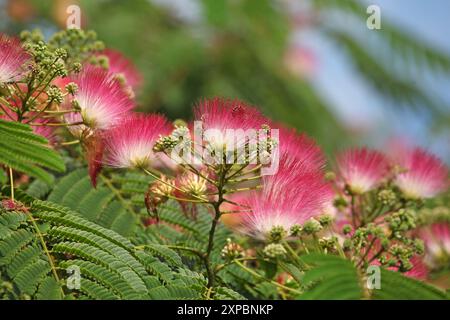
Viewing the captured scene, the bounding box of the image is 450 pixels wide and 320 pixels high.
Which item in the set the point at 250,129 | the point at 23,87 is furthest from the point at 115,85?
the point at 250,129

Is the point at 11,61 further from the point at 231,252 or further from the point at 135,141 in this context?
the point at 231,252

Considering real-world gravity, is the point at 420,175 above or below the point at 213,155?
above

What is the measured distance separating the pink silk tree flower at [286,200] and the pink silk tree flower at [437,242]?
2.91ft

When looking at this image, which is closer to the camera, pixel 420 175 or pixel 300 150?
pixel 300 150

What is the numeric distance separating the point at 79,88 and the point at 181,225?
485 mm

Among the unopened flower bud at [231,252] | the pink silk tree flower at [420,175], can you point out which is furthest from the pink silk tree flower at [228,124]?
the pink silk tree flower at [420,175]

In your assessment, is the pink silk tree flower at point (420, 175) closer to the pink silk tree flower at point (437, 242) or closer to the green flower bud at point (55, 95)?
the pink silk tree flower at point (437, 242)

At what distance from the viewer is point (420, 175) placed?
2.30 metres

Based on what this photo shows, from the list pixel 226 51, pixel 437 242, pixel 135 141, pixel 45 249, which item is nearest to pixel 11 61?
pixel 135 141

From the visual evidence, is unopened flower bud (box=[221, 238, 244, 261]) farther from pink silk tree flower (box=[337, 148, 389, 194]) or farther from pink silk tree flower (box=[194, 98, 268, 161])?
pink silk tree flower (box=[337, 148, 389, 194])

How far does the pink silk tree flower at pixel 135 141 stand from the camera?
6.17 ft

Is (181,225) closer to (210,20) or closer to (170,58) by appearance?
(210,20)

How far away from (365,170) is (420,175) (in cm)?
18

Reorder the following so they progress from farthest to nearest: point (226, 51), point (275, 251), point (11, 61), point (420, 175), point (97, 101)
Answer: point (226, 51)
point (420, 175)
point (97, 101)
point (11, 61)
point (275, 251)
